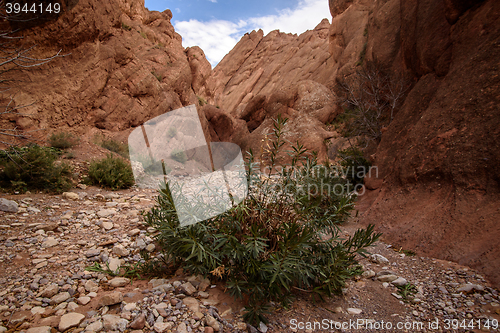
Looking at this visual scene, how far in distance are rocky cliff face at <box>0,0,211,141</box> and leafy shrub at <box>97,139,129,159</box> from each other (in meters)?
1.12

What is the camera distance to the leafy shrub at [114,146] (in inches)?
359

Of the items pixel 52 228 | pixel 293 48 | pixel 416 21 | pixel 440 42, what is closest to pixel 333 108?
pixel 416 21

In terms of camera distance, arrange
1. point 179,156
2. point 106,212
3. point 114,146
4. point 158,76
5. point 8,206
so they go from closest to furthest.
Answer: point 8,206 < point 106,212 < point 179,156 < point 114,146 < point 158,76

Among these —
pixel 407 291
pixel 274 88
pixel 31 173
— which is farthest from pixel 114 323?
pixel 274 88

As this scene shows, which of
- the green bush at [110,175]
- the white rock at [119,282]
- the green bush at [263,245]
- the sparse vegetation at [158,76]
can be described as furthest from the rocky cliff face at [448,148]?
the sparse vegetation at [158,76]

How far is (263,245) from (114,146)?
9.25 m

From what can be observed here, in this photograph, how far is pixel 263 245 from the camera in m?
1.99

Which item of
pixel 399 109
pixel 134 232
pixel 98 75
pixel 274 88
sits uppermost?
pixel 274 88

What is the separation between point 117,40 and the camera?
1076cm

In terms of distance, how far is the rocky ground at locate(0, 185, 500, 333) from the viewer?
1859mm

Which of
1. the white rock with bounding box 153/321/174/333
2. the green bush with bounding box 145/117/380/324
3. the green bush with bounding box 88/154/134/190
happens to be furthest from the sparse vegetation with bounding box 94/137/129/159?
the white rock with bounding box 153/321/174/333

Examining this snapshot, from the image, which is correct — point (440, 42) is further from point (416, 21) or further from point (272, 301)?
point (272, 301)

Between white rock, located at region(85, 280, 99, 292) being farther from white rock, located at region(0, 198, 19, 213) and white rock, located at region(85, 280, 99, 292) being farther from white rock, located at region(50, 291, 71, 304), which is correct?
white rock, located at region(0, 198, 19, 213)

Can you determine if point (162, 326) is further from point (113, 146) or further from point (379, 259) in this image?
point (113, 146)
